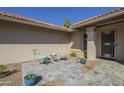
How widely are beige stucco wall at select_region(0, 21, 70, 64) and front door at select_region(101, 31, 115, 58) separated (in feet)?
13.7

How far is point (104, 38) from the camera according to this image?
824 cm

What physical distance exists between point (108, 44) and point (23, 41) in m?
6.40

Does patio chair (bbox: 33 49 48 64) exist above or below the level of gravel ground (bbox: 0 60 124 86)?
above

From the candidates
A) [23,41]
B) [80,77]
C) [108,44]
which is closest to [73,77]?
[80,77]

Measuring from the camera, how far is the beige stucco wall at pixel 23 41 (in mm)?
6588

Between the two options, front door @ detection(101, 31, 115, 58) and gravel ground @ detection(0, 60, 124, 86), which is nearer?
gravel ground @ detection(0, 60, 124, 86)

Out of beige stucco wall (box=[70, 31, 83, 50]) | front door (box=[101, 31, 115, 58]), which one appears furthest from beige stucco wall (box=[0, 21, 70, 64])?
front door (box=[101, 31, 115, 58])

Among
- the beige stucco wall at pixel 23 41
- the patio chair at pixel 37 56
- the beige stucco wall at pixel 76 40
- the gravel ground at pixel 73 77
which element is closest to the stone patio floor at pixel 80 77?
the gravel ground at pixel 73 77

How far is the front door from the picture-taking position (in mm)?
Answer: 7656

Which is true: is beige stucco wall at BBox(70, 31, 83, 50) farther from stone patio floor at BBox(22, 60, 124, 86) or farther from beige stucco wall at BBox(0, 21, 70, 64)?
stone patio floor at BBox(22, 60, 124, 86)

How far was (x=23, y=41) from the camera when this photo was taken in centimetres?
754
